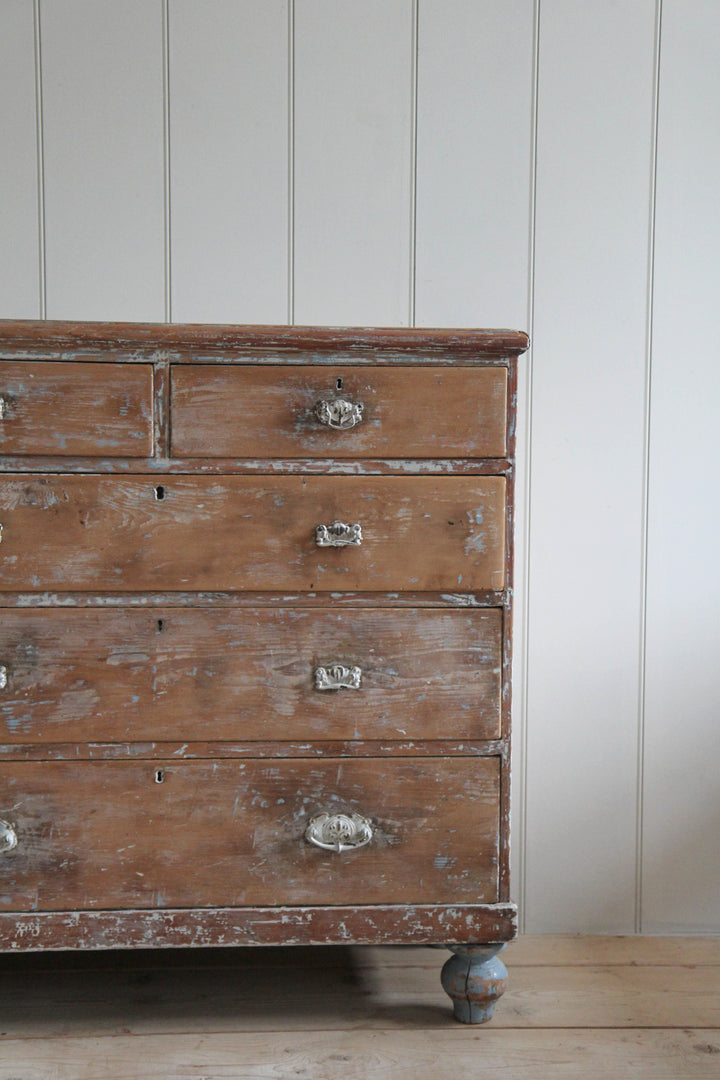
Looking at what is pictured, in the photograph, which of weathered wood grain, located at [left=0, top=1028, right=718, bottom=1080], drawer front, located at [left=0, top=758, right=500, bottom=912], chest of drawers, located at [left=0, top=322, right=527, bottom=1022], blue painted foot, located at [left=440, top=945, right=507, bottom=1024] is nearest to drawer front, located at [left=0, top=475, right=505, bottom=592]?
chest of drawers, located at [left=0, top=322, right=527, bottom=1022]

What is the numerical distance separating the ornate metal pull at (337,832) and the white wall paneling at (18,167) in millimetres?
1153

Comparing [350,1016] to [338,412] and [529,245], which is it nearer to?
[338,412]

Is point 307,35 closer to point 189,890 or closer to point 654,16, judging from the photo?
point 654,16

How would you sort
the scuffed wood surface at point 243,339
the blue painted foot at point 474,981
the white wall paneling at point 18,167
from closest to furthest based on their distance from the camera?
the scuffed wood surface at point 243,339, the blue painted foot at point 474,981, the white wall paneling at point 18,167

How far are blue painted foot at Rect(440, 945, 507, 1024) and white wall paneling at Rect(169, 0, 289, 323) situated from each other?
1246 millimetres

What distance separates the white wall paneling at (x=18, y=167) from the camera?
5.66 feet

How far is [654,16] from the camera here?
176 centimetres

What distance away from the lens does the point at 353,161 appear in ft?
5.76

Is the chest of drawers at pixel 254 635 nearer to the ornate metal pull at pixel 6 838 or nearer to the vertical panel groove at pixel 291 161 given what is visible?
the ornate metal pull at pixel 6 838

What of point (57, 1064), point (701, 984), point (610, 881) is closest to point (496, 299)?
point (610, 881)

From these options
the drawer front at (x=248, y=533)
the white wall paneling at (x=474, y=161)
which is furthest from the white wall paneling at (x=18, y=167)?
the white wall paneling at (x=474, y=161)

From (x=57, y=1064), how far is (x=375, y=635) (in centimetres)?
81

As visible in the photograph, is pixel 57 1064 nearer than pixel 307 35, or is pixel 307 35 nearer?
pixel 57 1064

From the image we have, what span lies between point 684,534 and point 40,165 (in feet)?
5.02
